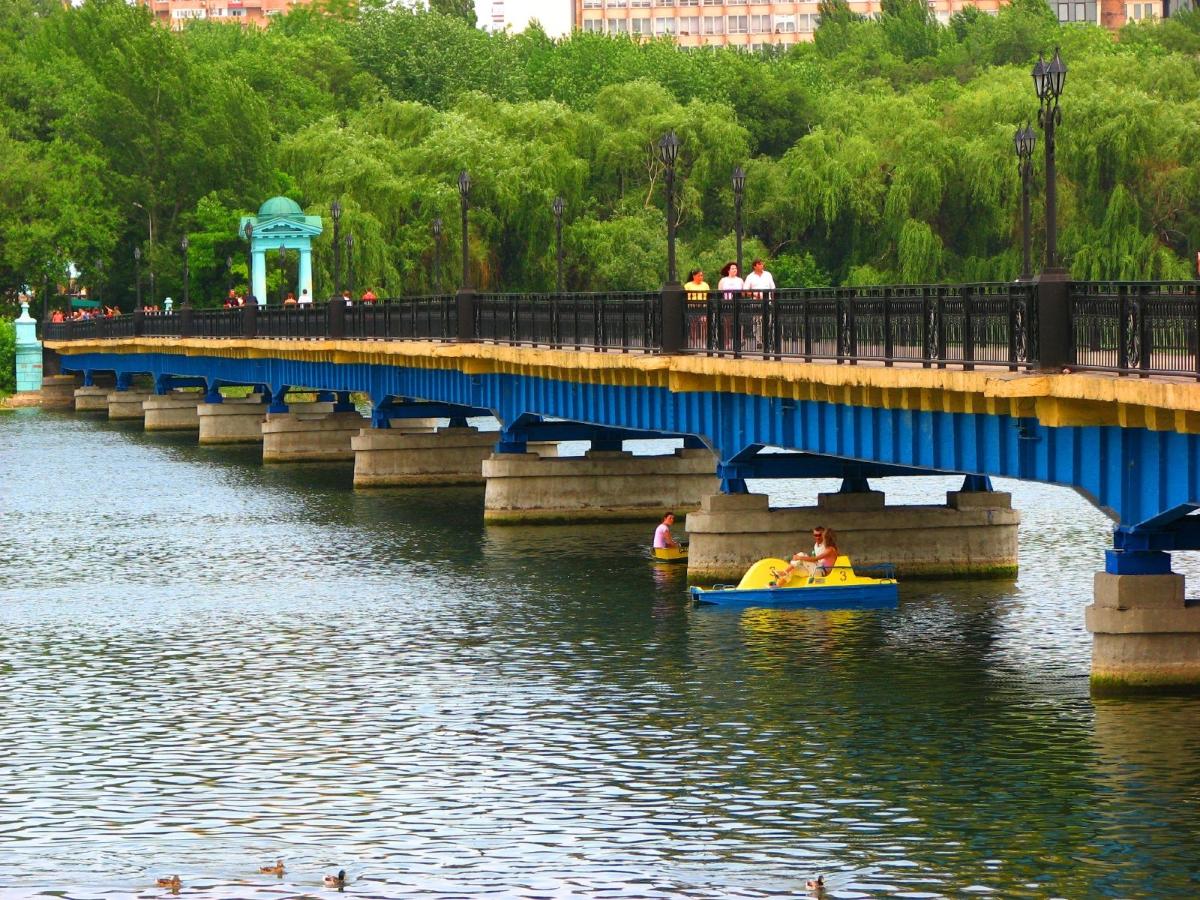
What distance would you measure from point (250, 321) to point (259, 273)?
1166 inches

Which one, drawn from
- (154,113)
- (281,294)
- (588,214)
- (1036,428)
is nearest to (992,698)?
(1036,428)

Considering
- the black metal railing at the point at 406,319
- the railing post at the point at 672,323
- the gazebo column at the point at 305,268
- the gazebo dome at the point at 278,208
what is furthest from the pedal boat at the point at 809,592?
the gazebo column at the point at 305,268

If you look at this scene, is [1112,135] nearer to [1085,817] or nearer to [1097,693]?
[1097,693]

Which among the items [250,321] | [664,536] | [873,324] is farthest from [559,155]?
[873,324]

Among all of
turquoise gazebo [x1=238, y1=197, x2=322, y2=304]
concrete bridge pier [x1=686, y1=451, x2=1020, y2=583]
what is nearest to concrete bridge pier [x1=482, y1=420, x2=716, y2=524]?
concrete bridge pier [x1=686, y1=451, x2=1020, y2=583]

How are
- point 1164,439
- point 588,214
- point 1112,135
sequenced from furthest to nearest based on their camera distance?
point 588,214
point 1112,135
point 1164,439

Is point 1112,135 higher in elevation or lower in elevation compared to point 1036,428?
higher

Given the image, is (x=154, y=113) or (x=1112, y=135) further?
(x=154, y=113)

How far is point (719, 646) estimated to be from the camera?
38.2 m

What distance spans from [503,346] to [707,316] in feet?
43.3

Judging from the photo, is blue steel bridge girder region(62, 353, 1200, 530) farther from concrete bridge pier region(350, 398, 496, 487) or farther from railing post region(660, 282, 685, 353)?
concrete bridge pier region(350, 398, 496, 487)

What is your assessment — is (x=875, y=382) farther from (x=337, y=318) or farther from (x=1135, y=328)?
(x=337, y=318)

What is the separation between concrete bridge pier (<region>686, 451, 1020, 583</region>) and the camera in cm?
4516

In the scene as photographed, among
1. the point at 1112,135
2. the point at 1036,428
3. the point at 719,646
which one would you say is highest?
the point at 1112,135
